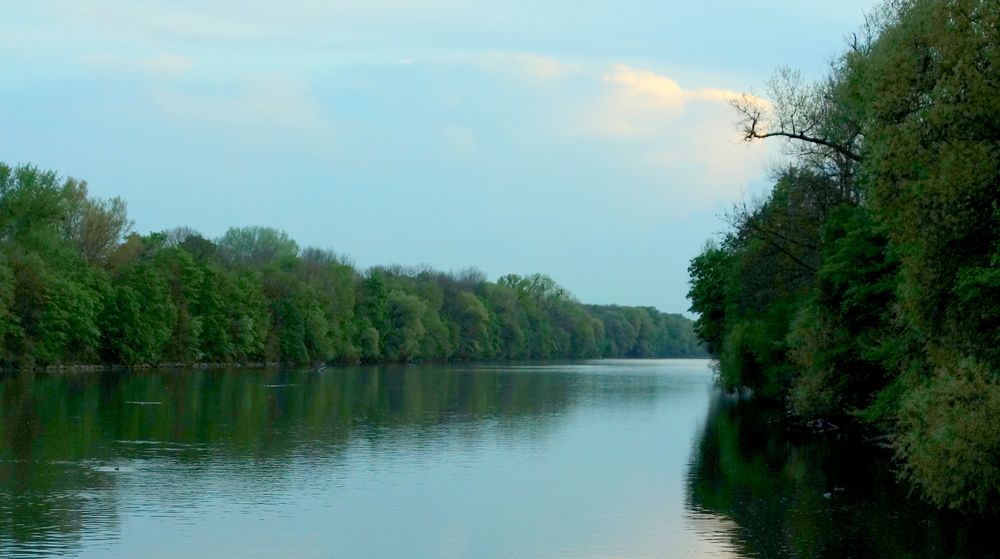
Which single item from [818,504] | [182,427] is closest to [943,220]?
[818,504]

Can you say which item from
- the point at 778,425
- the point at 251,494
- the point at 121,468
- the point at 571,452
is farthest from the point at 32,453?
the point at 778,425

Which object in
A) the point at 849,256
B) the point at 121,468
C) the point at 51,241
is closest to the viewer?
the point at 121,468

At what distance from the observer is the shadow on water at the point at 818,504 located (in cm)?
2312

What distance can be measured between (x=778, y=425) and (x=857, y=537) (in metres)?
28.4

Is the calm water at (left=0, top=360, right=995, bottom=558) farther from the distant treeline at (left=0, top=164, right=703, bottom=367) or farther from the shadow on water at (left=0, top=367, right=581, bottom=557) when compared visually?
the distant treeline at (left=0, top=164, right=703, bottom=367)

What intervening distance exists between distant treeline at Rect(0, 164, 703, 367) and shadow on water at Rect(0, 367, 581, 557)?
7.58 metres

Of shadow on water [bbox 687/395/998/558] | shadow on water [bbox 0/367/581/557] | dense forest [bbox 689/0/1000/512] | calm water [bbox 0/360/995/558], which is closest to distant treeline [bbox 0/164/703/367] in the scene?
shadow on water [bbox 0/367/581/557]

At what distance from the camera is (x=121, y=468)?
32.4m

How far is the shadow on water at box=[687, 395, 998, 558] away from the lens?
2312 cm

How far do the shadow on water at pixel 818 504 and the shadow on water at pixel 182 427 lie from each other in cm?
996

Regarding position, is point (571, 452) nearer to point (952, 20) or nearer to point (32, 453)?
point (32, 453)

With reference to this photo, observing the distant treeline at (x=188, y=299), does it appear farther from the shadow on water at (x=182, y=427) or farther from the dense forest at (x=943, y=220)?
the dense forest at (x=943, y=220)

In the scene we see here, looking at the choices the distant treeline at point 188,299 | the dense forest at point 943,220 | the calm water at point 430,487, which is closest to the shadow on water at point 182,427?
the calm water at point 430,487

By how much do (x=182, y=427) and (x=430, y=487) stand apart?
17.8 metres
